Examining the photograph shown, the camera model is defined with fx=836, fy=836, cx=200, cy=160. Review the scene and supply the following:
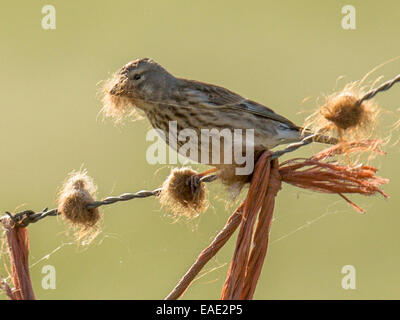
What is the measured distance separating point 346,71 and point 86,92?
195 inches

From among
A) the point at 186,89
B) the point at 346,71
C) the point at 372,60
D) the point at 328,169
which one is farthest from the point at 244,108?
the point at 372,60

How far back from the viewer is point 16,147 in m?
14.6

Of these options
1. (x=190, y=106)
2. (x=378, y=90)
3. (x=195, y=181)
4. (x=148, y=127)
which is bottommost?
(x=195, y=181)

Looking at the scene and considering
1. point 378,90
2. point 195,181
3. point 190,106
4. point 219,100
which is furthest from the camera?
point 219,100

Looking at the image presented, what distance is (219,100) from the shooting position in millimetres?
6922

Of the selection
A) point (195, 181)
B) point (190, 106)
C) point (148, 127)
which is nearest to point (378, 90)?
point (195, 181)

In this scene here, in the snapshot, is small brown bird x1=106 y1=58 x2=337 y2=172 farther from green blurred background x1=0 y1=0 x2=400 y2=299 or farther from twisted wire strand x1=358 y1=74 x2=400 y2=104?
twisted wire strand x1=358 y1=74 x2=400 y2=104

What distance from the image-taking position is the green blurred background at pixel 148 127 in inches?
431

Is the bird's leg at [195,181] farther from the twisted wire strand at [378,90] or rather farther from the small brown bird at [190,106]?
the twisted wire strand at [378,90]

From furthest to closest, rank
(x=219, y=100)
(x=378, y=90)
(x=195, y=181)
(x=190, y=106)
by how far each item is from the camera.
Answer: (x=219, y=100) < (x=190, y=106) < (x=195, y=181) < (x=378, y=90)

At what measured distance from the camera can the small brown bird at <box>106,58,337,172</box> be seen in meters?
6.40

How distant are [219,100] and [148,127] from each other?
2.28 ft

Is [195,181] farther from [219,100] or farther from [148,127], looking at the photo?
[219,100]

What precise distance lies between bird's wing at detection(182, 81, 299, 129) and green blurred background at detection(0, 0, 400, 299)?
0.58 metres
